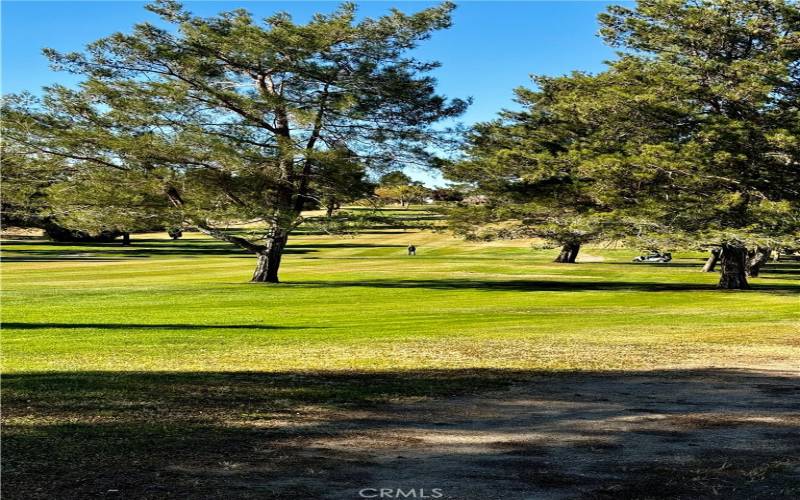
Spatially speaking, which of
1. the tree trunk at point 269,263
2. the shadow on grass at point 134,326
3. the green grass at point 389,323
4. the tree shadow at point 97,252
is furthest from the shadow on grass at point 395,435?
the tree shadow at point 97,252

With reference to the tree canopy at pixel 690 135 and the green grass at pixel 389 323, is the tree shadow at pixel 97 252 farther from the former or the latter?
the tree canopy at pixel 690 135

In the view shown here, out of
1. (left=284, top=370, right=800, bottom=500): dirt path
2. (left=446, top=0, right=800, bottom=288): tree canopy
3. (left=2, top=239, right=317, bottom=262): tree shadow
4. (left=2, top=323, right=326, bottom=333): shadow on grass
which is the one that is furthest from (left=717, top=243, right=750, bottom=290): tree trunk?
(left=2, top=239, right=317, bottom=262): tree shadow

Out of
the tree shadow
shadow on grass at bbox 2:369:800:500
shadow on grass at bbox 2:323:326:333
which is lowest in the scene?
the tree shadow

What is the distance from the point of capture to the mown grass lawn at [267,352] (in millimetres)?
7203

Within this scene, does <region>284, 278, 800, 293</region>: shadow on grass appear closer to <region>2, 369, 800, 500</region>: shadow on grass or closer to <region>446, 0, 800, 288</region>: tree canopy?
<region>446, 0, 800, 288</region>: tree canopy

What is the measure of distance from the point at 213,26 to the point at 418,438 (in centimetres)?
3199

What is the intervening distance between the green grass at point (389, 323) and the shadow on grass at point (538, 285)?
0.09m

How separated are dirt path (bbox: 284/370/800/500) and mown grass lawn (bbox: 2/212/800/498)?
568 mm

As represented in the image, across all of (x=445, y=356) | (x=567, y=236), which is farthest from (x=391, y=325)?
(x=567, y=236)

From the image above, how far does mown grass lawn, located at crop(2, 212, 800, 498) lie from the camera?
284 inches

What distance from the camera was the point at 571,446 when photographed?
24.9 ft

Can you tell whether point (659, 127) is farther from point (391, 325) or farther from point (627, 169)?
point (391, 325)

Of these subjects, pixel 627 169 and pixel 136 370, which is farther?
pixel 627 169

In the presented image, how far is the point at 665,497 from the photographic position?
6039 mm
